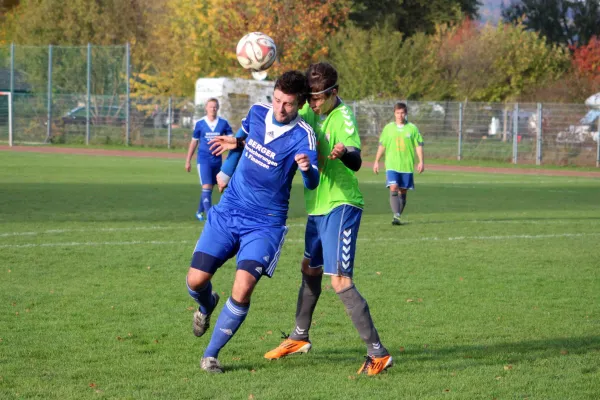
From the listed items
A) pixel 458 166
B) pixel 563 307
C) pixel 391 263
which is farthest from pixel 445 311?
pixel 458 166

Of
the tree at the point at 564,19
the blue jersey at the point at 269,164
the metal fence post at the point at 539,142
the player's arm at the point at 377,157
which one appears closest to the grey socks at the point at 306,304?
the blue jersey at the point at 269,164

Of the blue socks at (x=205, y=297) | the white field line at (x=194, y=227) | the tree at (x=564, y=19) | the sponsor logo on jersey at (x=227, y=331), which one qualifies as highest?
the tree at (x=564, y=19)

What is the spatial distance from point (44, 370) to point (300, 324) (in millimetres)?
1868

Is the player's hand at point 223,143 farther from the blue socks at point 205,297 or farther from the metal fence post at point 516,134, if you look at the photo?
the metal fence post at point 516,134

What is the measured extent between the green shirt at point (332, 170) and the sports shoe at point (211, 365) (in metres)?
1.23

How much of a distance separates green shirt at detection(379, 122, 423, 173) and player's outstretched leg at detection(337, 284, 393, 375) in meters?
9.39

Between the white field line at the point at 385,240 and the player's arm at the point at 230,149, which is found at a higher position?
the player's arm at the point at 230,149

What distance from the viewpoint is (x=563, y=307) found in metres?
8.38

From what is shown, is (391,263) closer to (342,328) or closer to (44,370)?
(342,328)

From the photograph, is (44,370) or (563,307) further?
(563,307)

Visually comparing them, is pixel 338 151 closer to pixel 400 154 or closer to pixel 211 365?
pixel 211 365

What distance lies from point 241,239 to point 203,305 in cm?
67

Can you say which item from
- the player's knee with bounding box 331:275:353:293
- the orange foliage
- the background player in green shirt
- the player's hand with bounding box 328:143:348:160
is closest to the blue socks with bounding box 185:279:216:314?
the player's knee with bounding box 331:275:353:293

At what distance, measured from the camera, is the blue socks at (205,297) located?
6.15 m
